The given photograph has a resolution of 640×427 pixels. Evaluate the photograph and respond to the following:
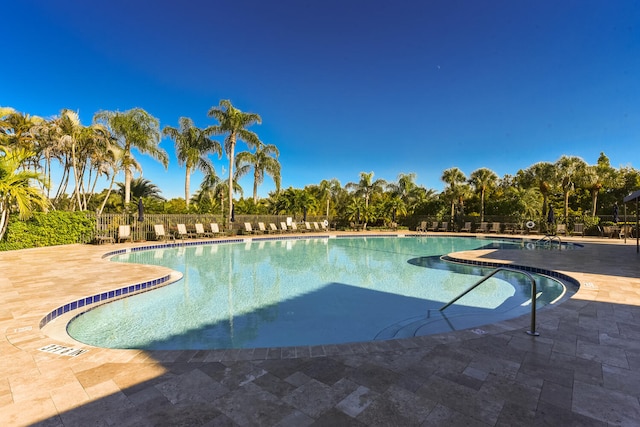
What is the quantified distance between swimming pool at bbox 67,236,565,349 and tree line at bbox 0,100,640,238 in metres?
7.64

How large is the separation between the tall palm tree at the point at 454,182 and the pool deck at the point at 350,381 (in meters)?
22.5

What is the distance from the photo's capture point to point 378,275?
26.2 ft

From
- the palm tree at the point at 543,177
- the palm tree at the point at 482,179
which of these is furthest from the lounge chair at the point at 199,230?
the palm tree at the point at 543,177

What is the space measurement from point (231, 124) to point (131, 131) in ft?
19.7

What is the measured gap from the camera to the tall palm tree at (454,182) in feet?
80.6

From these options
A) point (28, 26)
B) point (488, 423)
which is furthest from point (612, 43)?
point (28, 26)

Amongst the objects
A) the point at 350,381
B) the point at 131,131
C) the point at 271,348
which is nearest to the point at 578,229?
the point at 350,381

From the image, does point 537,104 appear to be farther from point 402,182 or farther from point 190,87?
point 190,87

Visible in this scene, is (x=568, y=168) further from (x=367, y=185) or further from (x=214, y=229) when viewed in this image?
(x=214, y=229)

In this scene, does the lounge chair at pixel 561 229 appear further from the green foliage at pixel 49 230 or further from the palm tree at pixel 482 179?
the green foliage at pixel 49 230

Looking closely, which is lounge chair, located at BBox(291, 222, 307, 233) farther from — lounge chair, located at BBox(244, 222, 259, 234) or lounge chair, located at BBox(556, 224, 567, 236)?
lounge chair, located at BBox(556, 224, 567, 236)

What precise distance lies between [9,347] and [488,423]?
4364 mm

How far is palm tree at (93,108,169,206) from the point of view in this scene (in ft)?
52.0

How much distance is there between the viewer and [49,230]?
37.3ft
